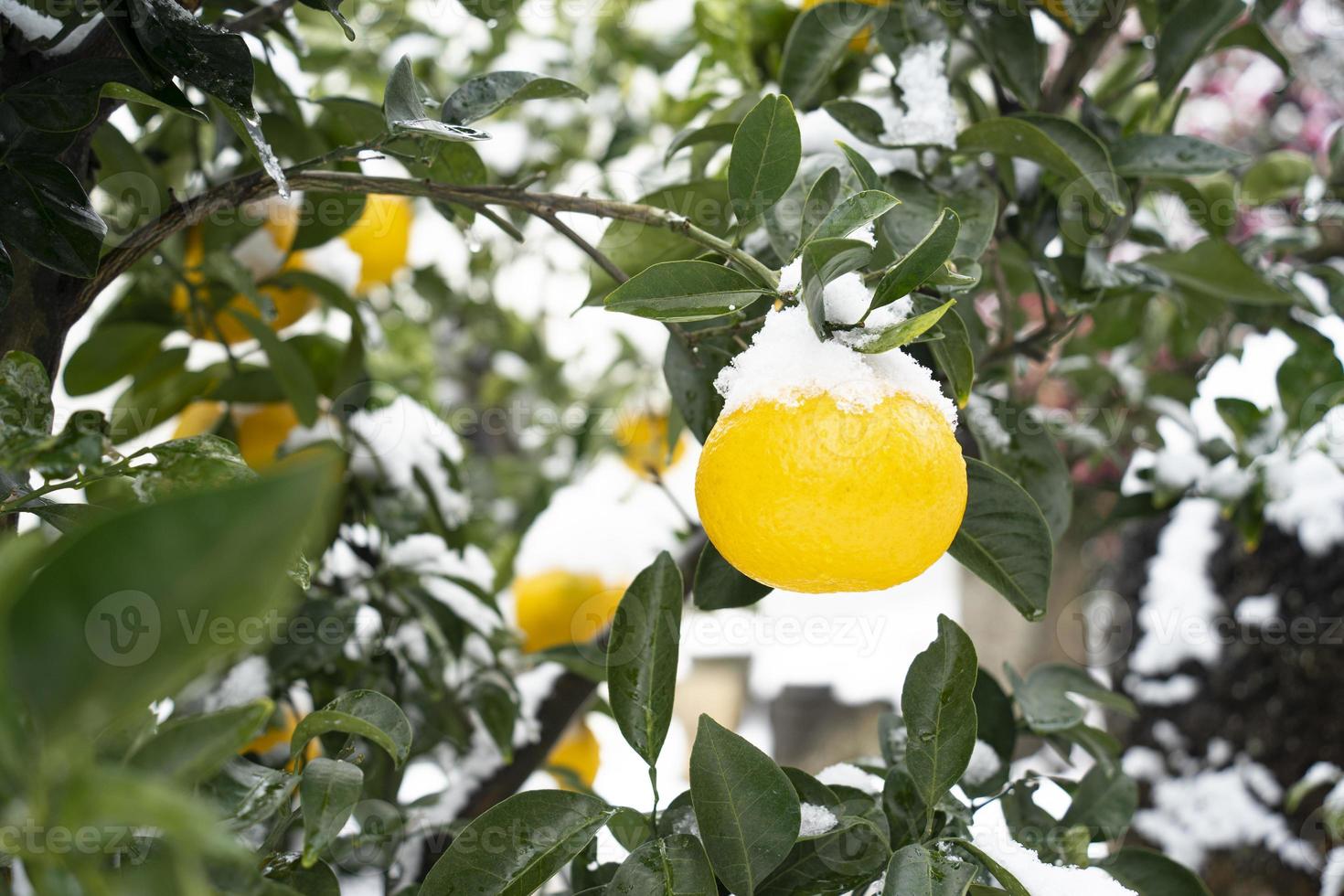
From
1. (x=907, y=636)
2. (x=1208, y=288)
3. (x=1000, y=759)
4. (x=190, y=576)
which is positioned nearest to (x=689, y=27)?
(x=1208, y=288)

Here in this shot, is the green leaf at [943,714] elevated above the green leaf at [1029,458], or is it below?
above

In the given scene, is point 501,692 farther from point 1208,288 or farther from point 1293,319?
point 1293,319

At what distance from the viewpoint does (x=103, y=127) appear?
73 cm

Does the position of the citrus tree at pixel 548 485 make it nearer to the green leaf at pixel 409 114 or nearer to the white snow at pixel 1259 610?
the green leaf at pixel 409 114

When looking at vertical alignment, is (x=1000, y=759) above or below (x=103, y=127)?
below

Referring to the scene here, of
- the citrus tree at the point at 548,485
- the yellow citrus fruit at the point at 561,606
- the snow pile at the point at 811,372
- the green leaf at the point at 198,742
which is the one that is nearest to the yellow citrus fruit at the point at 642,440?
the citrus tree at the point at 548,485

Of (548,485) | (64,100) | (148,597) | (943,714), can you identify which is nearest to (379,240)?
(548,485)

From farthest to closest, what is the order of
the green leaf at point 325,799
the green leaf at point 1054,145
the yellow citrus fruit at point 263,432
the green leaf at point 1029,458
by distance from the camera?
the yellow citrus fruit at point 263,432
the green leaf at point 1029,458
the green leaf at point 1054,145
the green leaf at point 325,799

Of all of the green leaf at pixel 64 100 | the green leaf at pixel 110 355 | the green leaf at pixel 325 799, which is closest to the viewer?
the green leaf at pixel 325 799

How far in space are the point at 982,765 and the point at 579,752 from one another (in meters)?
0.57

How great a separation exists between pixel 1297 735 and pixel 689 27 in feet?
3.66

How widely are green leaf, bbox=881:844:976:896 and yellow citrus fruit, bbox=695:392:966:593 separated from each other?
0.13 m

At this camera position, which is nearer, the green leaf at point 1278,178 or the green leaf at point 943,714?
the green leaf at point 943,714

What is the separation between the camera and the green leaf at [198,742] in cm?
31
